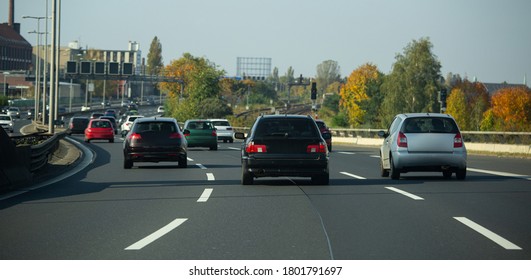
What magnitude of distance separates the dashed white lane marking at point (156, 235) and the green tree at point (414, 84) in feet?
381

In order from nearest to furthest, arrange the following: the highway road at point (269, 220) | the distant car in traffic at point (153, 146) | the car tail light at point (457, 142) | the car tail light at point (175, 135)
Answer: the highway road at point (269, 220) < the car tail light at point (457, 142) < the distant car in traffic at point (153, 146) < the car tail light at point (175, 135)

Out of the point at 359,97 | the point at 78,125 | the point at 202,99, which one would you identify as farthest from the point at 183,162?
the point at 359,97

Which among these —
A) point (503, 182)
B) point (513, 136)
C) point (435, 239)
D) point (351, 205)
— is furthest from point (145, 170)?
point (513, 136)

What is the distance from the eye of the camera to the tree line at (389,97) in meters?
122

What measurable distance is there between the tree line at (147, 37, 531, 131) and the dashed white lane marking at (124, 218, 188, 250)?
7897 cm

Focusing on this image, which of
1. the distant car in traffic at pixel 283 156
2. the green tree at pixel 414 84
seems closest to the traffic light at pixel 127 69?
the green tree at pixel 414 84

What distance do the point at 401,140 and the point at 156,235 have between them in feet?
35.4

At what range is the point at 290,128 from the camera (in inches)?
759

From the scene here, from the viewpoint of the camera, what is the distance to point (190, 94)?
12138 centimetres

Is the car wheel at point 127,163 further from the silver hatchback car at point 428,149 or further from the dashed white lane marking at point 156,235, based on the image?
the dashed white lane marking at point 156,235

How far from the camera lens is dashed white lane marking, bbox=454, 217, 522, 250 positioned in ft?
31.1

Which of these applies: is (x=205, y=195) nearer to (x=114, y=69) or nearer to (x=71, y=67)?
(x=71, y=67)

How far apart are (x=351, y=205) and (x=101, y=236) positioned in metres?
5.06
